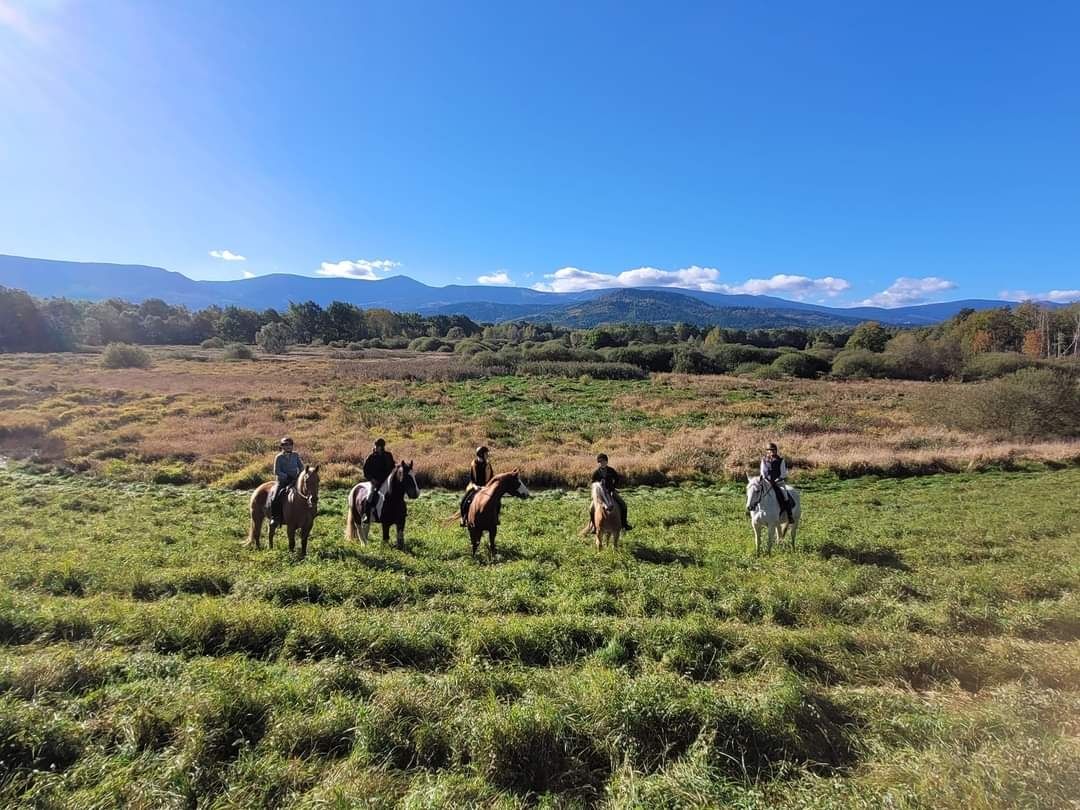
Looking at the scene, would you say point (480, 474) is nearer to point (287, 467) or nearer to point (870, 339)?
point (287, 467)

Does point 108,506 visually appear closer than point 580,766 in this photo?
No

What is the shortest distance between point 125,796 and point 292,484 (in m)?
7.56

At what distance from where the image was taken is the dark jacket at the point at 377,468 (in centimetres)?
1186

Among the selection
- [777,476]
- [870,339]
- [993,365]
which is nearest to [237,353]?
[777,476]

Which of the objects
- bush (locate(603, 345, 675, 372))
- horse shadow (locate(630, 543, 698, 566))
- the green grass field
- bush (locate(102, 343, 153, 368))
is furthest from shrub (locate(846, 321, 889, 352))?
bush (locate(102, 343, 153, 368))

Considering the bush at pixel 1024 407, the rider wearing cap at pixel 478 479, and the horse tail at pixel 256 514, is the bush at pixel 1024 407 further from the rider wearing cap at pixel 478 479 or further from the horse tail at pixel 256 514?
the horse tail at pixel 256 514

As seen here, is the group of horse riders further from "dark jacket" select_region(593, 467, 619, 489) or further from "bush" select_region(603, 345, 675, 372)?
"bush" select_region(603, 345, 675, 372)

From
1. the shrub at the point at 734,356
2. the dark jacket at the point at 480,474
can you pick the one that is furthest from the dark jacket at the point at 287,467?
the shrub at the point at 734,356

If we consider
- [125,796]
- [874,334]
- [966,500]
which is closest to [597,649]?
[125,796]

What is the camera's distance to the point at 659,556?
Answer: 1070cm

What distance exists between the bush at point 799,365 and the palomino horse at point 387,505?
71142 millimetres

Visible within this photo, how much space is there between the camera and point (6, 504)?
48.3ft

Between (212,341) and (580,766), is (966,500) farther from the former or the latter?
(212,341)

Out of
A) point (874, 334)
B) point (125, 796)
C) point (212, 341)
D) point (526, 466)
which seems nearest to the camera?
point (125, 796)
